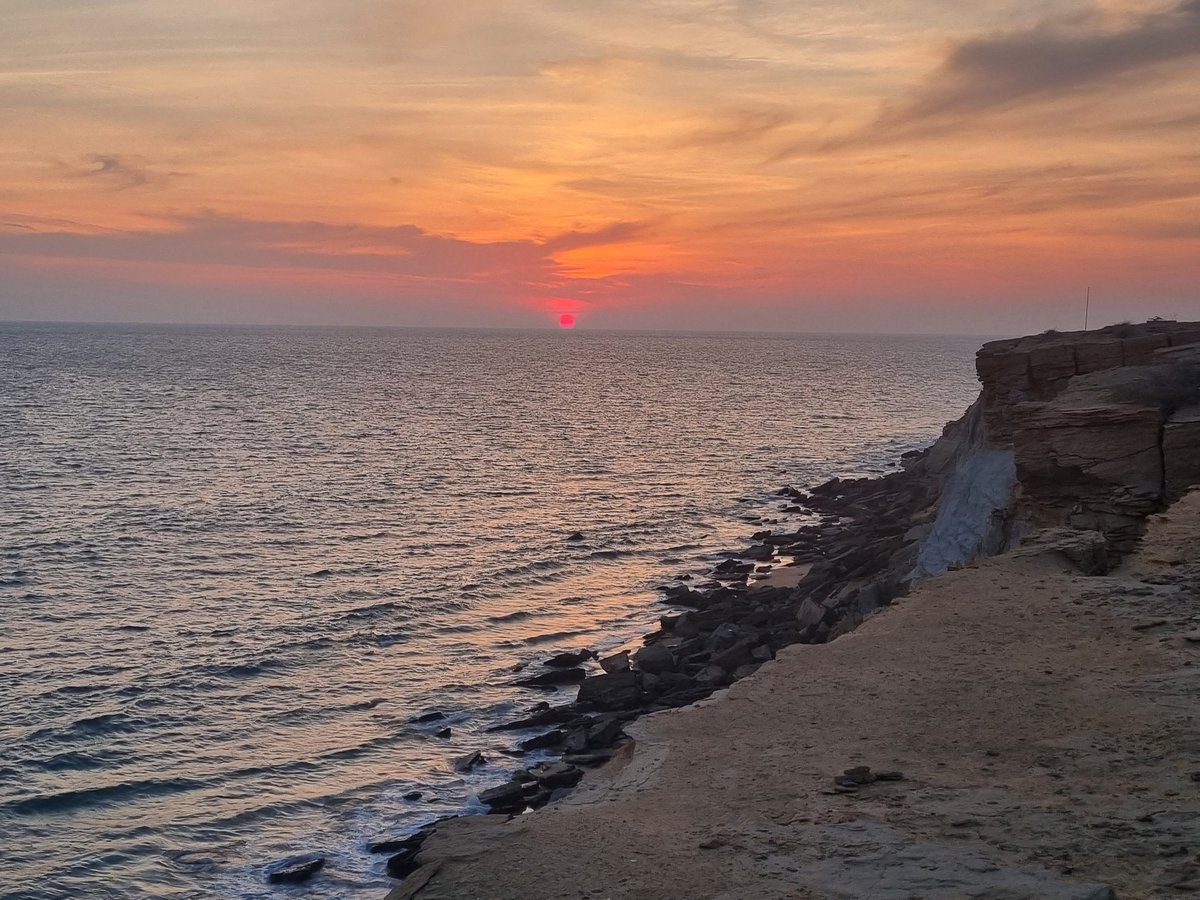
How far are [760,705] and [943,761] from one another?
375 centimetres

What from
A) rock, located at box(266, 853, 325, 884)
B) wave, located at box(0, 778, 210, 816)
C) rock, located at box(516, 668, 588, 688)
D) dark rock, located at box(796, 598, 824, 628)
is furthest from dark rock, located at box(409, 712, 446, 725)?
dark rock, located at box(796, 598, 824, 628)

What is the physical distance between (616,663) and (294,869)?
40.7ft

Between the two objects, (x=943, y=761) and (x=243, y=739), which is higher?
(x=943, y=761)

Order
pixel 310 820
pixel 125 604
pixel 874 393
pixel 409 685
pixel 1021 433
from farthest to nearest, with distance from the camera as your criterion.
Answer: pixel 874 393 → pixel 125 604 → pixel 409 685 → pixel 1021 433 → pixel 310 820

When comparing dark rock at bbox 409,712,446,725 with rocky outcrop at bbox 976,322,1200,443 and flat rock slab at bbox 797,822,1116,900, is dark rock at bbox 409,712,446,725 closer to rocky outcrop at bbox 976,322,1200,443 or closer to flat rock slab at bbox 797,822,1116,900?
flat rock slab at bbox 797,822,1116,900

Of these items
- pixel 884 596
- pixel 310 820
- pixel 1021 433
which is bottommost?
pixel 310 820

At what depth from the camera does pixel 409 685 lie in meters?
29.1

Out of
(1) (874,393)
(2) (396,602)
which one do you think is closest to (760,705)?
(2) (396,602)

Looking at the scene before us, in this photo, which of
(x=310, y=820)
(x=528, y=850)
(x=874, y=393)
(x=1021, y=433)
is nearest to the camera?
(x=528, y=850)

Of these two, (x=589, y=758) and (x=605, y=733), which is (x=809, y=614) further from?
(x=589, y=758)

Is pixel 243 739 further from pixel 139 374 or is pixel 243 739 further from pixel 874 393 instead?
pixel 139 374

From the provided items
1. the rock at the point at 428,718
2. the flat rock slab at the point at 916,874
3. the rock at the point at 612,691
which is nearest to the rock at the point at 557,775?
the rock at the point at 612,691

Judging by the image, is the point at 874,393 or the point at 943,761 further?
the point at 874,393

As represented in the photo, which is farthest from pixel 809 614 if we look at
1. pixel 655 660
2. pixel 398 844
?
pixel 398 844
